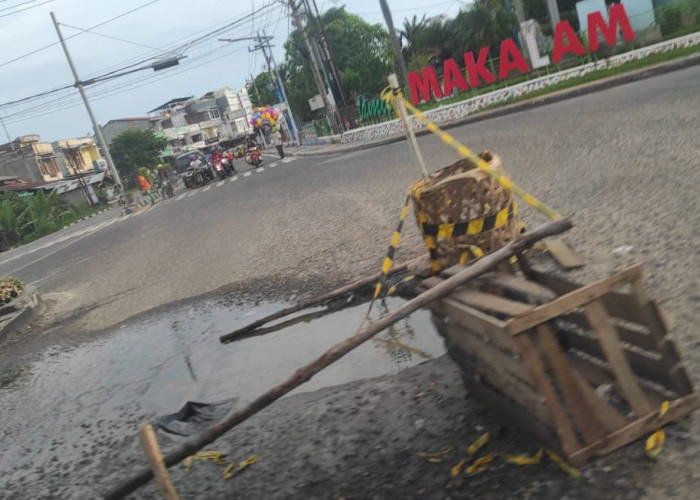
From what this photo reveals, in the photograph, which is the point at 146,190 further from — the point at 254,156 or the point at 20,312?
the point at 20,312

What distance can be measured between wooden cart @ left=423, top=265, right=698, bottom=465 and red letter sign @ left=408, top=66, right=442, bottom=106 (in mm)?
22849

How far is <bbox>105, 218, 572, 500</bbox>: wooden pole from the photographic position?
3.00m

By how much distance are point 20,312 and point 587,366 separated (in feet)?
→ 30.5

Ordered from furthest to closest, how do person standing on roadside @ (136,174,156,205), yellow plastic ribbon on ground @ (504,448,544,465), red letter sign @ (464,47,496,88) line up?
person standing on roadside @ (136,174,156,205) < red letter sign @ (464,47,496,88) < yellow plastic ribbon on ground @ (504,448,544,465)

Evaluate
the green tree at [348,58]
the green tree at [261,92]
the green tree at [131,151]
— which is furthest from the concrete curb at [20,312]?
the green tree at [261,92]

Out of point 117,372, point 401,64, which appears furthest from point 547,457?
point 401,64

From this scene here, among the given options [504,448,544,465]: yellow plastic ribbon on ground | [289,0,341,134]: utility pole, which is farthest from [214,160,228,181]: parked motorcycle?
[504,448,544,465]: yellow plastic ribbon on ground

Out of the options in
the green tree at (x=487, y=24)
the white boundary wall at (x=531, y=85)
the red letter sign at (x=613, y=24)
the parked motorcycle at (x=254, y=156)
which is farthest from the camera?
the parked motorcycle at (x=254, y=156)

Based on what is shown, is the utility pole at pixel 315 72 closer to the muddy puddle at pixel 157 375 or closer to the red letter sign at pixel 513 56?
the red letter sign at pixel 513 56

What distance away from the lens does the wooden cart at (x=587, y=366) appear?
2551 millimetres

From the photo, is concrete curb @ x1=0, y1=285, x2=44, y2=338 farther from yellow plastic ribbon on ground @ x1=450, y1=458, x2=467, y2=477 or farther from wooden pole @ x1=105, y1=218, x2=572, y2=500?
yellow plastic ribbon on ground @ x1=450, y1=458, x2=467, y2=477

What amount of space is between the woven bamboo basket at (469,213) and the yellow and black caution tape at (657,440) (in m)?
1.81

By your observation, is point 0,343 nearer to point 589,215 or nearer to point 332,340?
point 332,340

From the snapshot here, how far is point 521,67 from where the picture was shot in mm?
22156
